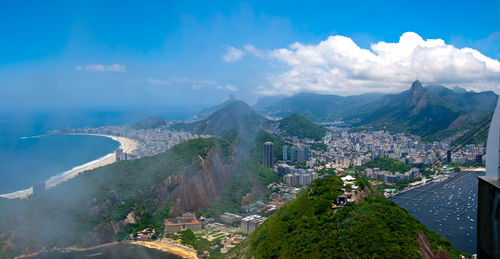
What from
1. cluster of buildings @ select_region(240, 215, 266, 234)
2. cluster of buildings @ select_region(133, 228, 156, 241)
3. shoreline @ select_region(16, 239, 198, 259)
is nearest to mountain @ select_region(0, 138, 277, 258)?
shoreline @ select_region(16, 239, 198, 259)

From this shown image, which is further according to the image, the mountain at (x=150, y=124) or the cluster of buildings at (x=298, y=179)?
the mountain at (x=150, y=124)

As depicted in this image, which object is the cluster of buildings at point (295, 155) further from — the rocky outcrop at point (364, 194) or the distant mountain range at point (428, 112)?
the rocky outcrop at point (364, 194)

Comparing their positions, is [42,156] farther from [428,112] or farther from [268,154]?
[428,112]

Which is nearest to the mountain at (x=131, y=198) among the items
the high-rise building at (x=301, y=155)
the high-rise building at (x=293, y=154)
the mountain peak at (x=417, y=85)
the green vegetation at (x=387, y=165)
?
the high-rise building at (x=293, y=154)

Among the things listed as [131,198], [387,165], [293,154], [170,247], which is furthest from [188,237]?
[387,165]

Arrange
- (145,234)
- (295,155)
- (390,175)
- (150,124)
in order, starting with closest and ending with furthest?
1. (145,234)
2. (390,175)
3. (295,155)
4. (150,124)

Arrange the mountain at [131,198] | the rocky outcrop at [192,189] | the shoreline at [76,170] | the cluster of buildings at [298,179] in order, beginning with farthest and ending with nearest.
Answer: the cluster of buildings at [298,179] < the shoreline at [76,170] < the rocky outcrop at [192,189] < the mountain at [131,198]

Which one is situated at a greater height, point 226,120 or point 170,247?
point 226,120
